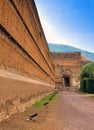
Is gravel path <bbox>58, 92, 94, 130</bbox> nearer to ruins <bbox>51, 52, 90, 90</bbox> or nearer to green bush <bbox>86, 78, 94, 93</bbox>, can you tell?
green bush <bbox>86, 78, 94, 93</bbox>

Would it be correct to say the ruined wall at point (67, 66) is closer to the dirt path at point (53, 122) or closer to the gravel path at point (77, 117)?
the gravel path at point (77, 117)

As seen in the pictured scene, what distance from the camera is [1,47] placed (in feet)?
23.1

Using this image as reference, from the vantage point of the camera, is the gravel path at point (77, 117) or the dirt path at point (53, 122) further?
the gravel path at point (77, 117)

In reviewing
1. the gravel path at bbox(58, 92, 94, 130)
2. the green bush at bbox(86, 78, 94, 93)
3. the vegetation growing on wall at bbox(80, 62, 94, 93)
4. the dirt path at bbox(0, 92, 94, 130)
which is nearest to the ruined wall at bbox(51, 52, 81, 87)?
the vegetation growing on wall at bbox(80, 62, 94, 93)

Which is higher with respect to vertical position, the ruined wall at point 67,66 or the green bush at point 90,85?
the ruined wall at point 67,66

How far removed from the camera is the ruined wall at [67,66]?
66.1 metres

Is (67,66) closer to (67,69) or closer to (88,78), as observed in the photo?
(67,69)

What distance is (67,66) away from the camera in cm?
6988

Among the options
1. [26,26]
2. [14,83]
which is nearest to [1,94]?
[14,83]

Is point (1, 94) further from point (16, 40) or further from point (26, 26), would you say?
point (26, 26)

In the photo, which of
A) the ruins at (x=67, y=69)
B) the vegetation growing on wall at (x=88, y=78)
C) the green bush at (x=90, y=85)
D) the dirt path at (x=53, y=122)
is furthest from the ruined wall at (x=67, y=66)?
the dirt path at (x=53, y=122)

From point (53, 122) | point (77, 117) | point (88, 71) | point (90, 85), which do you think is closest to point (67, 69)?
point (88, 71)

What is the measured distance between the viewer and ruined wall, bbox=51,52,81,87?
66.1m

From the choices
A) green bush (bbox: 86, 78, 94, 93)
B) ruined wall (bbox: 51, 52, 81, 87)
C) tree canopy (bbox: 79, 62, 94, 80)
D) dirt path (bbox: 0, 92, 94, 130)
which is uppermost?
ruined wall (bbox: 51, 52, 81, 87)
